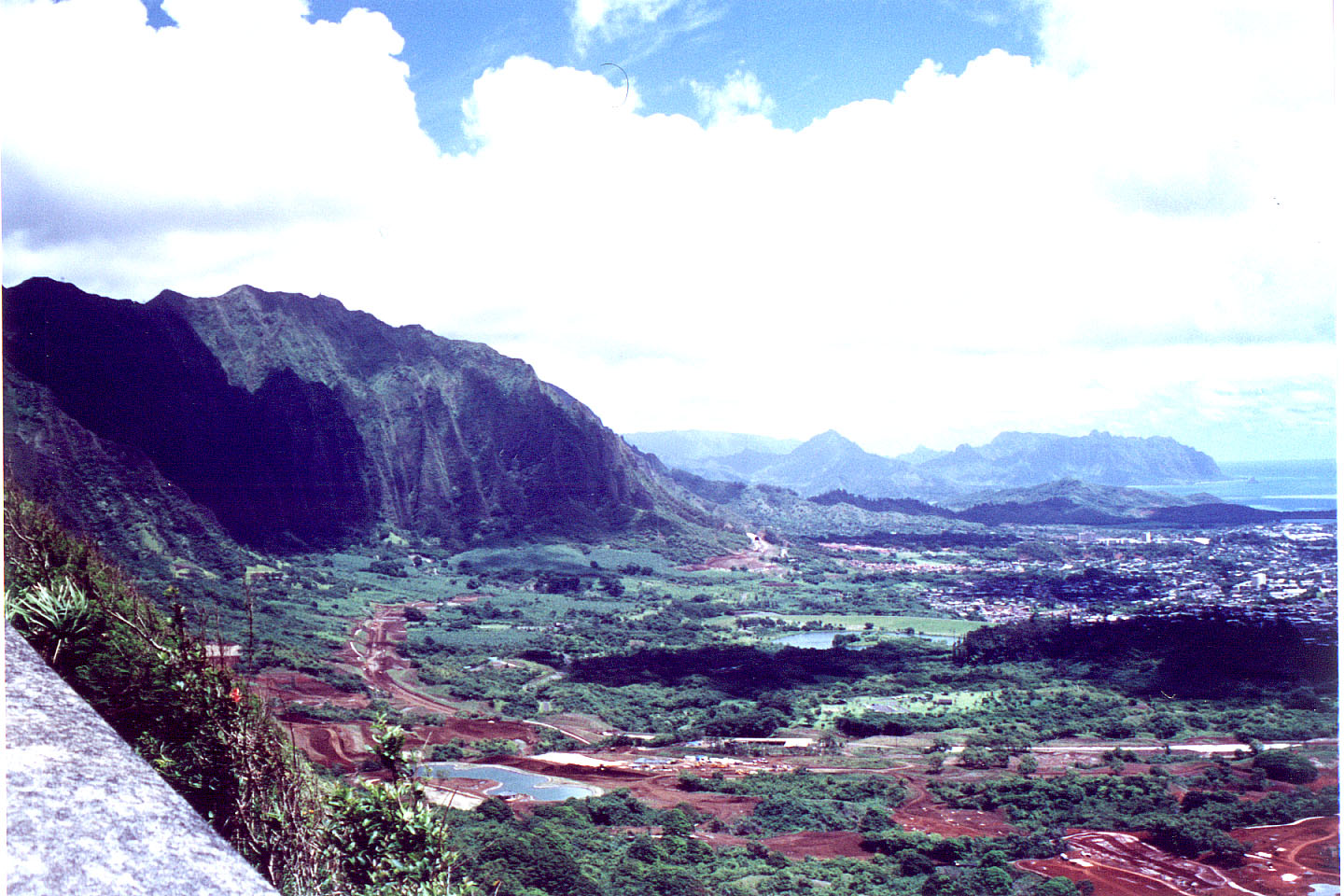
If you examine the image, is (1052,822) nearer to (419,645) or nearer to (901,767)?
(901,767)

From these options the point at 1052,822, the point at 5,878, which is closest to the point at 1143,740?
the point at 1052,822

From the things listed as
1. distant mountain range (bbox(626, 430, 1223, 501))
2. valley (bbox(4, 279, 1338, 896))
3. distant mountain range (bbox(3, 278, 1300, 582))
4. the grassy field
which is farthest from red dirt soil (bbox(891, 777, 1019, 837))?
distant mountain range (bbox(626, 430, 1223, 501))

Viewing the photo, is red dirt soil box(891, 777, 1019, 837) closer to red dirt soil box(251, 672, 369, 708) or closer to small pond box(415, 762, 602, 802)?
small pond box(415, 762, 602, 802)

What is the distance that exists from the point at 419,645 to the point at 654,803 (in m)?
9.60

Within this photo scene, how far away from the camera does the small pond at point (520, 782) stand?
50.5 feet

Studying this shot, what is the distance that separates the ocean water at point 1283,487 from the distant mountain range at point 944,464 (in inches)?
210

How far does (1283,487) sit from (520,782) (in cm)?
3816

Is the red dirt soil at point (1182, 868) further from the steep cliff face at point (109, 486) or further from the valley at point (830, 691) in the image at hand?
the steep cliff face at point (109, 486)

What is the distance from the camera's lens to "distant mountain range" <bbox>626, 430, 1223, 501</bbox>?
154 ft

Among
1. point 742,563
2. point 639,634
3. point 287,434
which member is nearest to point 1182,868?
point 639,634

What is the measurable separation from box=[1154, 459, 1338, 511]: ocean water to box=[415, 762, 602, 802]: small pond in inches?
1306

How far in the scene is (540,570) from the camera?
28156mm

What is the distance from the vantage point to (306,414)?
95.2 ft

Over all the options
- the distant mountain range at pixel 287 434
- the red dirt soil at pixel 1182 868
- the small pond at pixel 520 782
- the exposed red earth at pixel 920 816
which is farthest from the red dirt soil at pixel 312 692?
the red dirt soil at pixel 1182 868
